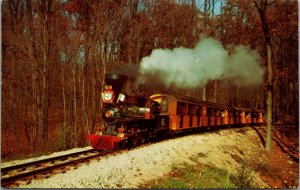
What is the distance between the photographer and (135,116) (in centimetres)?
1648

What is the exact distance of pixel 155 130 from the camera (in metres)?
18.5

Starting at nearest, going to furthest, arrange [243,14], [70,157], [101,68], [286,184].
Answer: [70,157] → [286,184] → [101,68] → [243,14]

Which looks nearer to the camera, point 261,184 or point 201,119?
point 261,184

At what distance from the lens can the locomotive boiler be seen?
49.9 ft

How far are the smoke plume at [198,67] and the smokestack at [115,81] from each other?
3765mm

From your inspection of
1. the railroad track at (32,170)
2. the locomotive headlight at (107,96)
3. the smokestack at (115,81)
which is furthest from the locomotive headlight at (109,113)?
the railroad track at (32,170)

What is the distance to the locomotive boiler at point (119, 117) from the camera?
15.2 metres

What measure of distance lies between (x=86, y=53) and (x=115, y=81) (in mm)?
10515

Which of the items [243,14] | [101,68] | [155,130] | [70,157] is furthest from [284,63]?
[70,157]

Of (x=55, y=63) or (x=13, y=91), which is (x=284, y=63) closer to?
(x=55, y=63)

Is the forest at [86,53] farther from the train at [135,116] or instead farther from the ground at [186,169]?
the ground at [186,169]

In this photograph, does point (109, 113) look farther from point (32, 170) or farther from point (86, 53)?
point (86, 53)

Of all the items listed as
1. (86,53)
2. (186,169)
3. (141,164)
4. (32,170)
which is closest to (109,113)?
(141,164)

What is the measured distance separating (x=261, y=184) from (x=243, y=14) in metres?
25.8
